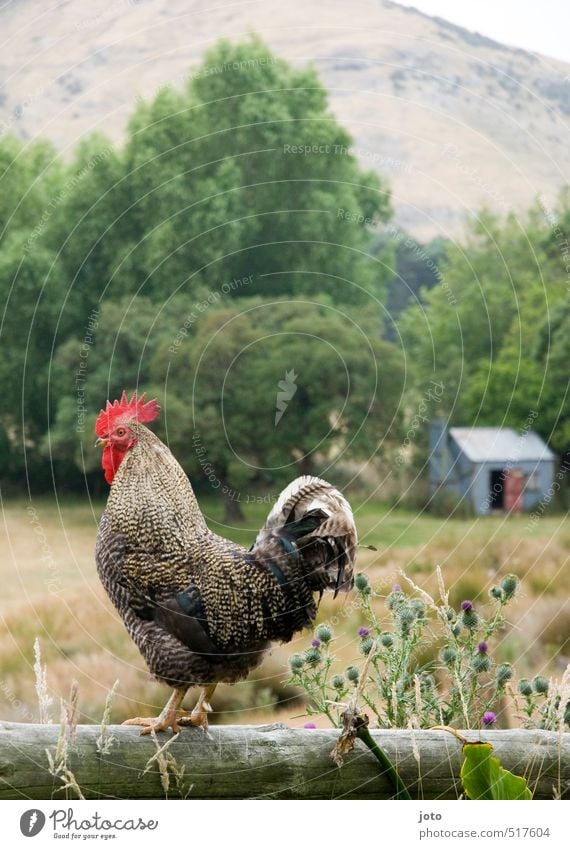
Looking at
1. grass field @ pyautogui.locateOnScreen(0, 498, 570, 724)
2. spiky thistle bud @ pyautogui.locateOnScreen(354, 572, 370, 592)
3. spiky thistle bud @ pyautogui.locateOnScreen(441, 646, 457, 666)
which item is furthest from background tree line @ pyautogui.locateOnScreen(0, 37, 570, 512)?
spiky thistle bud @ pyautogui.locateOnScreen(441, 646, 457, 666)

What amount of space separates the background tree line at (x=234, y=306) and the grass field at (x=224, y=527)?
249mm

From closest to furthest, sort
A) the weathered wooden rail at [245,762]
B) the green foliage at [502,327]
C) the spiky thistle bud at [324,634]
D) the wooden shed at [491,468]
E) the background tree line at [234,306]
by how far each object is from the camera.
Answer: the weathered wooden rail at [245,762] → the spiky thistle bud at [324,634] → the background tree line at [234,306] → the wooden shed at [491,468] → the green foliage at [502,327]

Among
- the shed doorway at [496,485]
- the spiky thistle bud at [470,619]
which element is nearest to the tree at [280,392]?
the shed doorway at [496,485]

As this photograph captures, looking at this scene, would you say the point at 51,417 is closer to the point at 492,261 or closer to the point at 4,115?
the point at 4,115

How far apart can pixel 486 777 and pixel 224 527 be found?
4.78 feet

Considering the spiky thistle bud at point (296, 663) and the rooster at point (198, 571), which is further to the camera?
the spiky thistle bud at point (296, 663)

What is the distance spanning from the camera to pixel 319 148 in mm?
4191

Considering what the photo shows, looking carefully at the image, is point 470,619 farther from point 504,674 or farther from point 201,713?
point 201,713

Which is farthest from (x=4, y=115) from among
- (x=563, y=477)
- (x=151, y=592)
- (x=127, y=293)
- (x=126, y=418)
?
(x=563, y=477)

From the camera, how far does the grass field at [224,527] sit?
3.78 metres

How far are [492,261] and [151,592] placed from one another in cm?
304

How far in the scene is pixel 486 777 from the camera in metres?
2.34

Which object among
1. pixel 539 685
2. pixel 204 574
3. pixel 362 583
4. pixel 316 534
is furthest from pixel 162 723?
pixel 539 685

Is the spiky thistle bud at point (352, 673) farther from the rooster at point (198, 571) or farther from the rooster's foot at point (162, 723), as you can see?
the rooster's foot at point (162, 723)
